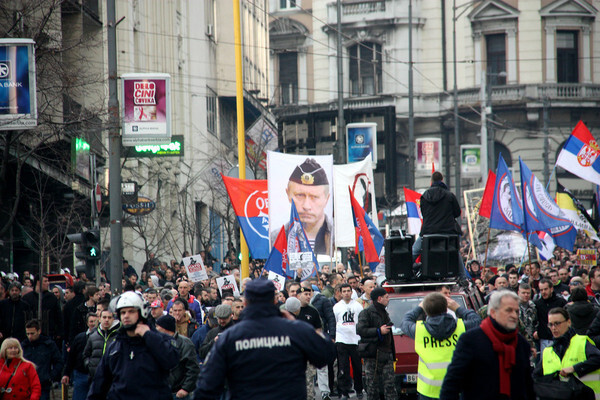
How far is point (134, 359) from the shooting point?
8.35 m

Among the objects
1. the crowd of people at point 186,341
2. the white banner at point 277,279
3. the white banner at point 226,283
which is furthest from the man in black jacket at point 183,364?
→ the white banner at point 226,283

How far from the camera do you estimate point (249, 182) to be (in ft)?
68.5

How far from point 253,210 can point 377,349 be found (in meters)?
7.53

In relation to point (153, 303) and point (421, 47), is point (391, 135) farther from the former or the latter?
Result: point (421, 47)

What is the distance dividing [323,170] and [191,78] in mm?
23423

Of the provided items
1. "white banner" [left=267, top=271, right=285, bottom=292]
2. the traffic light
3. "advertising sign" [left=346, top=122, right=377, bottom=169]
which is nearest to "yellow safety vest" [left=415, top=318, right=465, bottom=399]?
the traffic light

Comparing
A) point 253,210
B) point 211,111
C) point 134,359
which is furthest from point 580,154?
point 211,111

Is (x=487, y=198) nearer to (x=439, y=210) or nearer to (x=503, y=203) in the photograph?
(x=503, y=203)

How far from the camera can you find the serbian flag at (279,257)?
18.7m

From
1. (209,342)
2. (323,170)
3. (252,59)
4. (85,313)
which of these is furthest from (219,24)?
(209,342)

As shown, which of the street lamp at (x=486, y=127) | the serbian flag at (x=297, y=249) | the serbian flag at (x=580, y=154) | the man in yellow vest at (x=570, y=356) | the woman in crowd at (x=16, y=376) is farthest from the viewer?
the street lamp at (x=486, y=127)

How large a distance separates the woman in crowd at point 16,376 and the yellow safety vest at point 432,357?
A: 13.4ft

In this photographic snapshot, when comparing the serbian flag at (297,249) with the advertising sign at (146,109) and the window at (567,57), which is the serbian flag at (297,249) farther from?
the window at (567,57)

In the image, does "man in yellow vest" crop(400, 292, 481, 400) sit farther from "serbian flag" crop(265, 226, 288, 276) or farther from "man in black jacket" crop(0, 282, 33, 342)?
"serbian flag" crop(265, 226, 288, 276)
